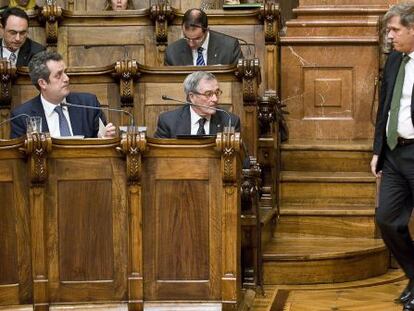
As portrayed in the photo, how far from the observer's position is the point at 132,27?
4617 millimetres

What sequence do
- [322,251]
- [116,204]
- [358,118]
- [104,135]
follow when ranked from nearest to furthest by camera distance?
1. [116,204]
2. [104,135]
3. [322,251]
4. [358,118]

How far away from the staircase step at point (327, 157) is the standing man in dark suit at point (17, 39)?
1.13 m

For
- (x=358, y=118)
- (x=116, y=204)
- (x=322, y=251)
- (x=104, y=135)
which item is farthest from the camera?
(x=358, y=118)

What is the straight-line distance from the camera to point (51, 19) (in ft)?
15.0

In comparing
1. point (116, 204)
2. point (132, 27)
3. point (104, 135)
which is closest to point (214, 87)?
point (104, 135)

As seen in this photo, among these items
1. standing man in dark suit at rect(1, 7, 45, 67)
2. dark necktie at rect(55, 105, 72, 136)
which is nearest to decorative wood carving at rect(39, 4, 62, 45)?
standing man in dark suit at rect(1, 7, 45, 67)

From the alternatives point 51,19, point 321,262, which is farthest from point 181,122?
point 51,19

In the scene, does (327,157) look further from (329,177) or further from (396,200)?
(396,200)

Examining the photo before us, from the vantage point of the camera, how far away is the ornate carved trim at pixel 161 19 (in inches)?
179

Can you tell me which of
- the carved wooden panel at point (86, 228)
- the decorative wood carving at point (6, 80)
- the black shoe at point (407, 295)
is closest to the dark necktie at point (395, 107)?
the black shoe at point (407, 295)

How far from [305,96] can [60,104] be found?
140cm

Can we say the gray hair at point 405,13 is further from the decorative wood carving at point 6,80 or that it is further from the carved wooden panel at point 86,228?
the decorative wood carving at point 6,80

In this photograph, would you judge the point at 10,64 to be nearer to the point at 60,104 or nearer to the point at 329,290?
the point at 60,104

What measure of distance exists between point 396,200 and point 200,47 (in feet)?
4.75
